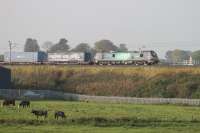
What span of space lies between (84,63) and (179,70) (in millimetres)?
33184

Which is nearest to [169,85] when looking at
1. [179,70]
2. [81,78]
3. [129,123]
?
[179,70]

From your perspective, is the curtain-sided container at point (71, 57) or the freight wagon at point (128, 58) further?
the curtain-sided container at point (71, 57)

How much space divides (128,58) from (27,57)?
2837 centimetres

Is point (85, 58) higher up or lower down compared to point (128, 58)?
higher up

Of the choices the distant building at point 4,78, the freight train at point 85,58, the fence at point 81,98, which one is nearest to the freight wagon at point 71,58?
the freight train at point 85,58

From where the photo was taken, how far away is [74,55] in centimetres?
12644

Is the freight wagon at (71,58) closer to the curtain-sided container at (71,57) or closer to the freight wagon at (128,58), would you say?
the curtain-sided container at (71,57)

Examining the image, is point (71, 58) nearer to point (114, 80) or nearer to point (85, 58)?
point (85, 58)

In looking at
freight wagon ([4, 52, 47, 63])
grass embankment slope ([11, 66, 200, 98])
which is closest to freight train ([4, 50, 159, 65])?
freight wagon ([4, 52, 47, 63])

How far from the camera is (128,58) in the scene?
4555 inches

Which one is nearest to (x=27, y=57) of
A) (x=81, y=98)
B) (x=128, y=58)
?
(x=128, y=58)

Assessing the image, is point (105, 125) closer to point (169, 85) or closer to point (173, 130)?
point (173, 130)

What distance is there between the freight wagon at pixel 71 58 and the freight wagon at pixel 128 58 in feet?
12.7

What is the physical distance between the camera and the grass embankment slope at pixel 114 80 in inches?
3492
